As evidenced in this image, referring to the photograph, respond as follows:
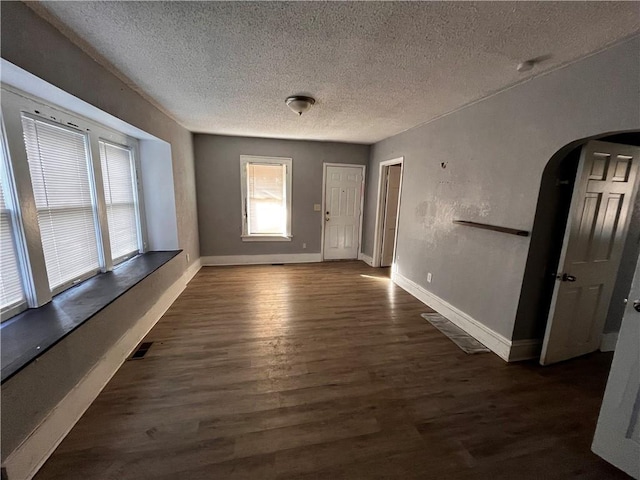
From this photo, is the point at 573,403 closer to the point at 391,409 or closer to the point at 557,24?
the point at 391,409

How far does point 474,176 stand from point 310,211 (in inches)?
122

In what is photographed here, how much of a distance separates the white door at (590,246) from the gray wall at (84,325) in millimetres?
3479

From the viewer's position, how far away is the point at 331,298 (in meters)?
3.53

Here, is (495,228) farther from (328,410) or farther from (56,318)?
(56,318)

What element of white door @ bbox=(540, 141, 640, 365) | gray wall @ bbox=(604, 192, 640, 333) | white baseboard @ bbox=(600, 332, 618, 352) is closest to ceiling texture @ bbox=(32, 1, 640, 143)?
white door @ bbox=(540, 141, 640, 365)

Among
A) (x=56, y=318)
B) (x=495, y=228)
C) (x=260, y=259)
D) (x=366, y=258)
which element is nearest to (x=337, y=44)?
(x=495, y=228)

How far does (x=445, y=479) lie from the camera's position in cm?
132

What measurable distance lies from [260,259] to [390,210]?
2.71m

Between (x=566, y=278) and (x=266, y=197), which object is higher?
(x=266, y=197)

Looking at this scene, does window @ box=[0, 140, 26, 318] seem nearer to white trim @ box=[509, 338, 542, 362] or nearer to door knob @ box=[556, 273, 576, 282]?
white trim @ box=[509, 338, 542, 362]

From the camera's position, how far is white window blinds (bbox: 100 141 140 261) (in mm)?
2570

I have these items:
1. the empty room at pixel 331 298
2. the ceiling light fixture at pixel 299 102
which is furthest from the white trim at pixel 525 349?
the ceiling light fixture at pixel 299 102

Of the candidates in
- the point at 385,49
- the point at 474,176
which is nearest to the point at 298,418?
the point at 385,49

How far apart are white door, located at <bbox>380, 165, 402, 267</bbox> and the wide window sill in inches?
152
